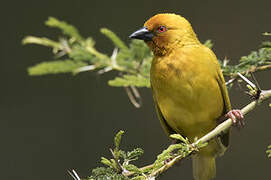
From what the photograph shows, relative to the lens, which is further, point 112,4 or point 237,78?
point 112,4

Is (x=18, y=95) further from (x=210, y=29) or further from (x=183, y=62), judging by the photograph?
(x=183, y=62)

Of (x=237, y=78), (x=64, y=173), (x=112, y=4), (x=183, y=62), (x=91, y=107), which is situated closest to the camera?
(x=237, y=78)

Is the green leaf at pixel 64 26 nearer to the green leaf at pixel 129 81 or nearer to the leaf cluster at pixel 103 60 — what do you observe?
the leaf cluster at pixel 103 60

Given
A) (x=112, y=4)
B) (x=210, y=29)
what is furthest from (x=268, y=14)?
(x=112, y=4)

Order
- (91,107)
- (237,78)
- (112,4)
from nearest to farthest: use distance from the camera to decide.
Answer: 1. (237,78)
2. (91,107)
3. (112,4)

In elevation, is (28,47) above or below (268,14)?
above

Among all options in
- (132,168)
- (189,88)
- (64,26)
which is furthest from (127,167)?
(64,26)

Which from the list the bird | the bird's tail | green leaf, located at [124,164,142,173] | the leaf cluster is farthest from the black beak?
green leaf, located at [124,164,142,173]

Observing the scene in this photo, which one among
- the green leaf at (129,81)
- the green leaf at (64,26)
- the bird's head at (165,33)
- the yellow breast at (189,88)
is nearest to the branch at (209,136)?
the yellow breast at (189,88)

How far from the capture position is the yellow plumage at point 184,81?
3.11 metres

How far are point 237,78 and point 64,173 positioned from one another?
14.2 ft

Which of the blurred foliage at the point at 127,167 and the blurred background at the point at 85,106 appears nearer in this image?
the blurred foliage at the point at 127,167

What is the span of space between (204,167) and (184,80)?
2.83ft

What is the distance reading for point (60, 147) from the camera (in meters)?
6.97
